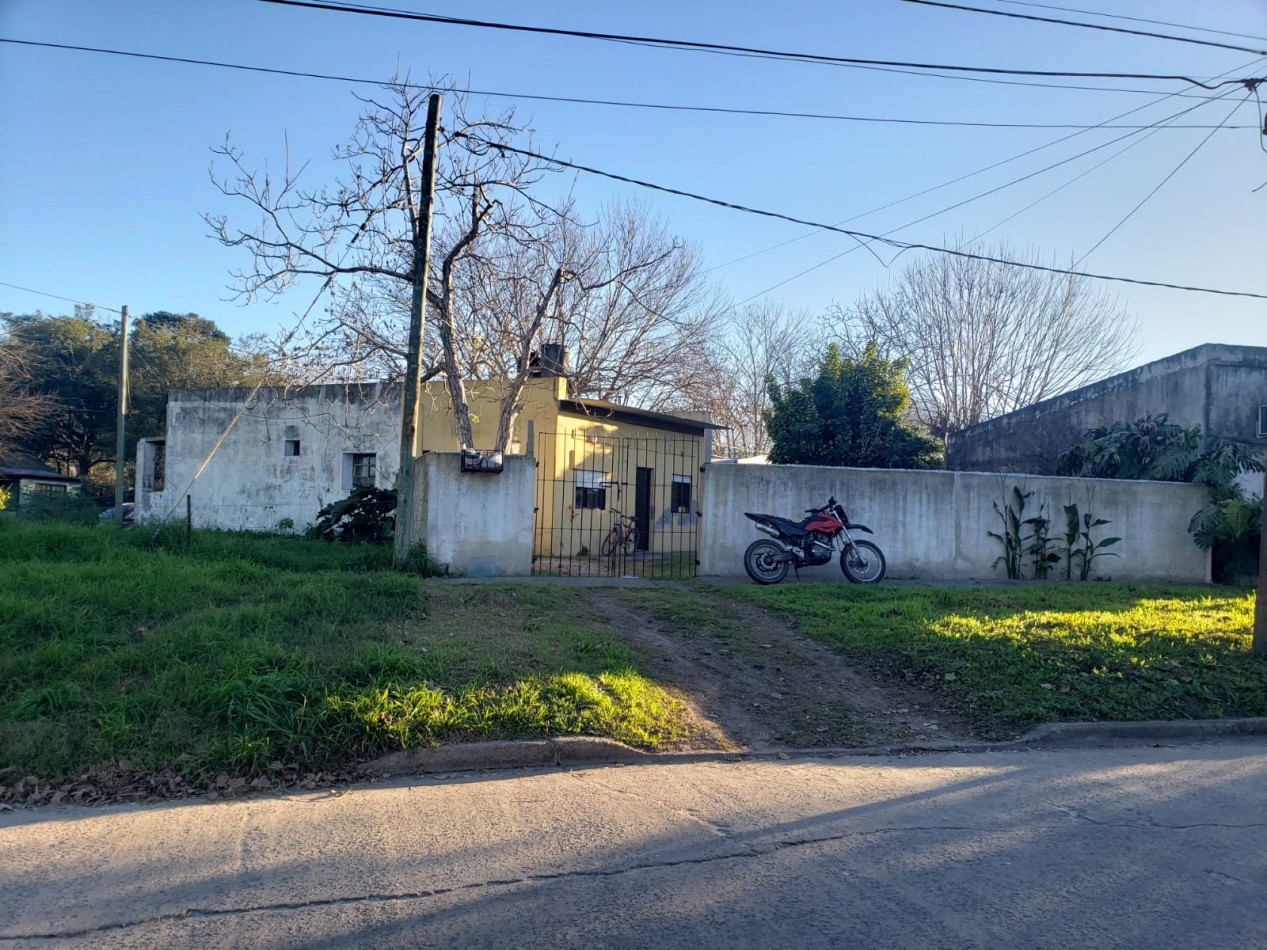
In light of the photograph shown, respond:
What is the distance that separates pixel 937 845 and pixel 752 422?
2905 cm

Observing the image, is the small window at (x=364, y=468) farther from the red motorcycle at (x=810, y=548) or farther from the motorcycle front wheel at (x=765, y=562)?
the motorcycle front wheel at (x=765, y=562)

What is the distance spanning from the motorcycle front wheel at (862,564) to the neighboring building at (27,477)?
25.7 meters

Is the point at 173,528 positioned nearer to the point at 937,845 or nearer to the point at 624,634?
the point at 624,634

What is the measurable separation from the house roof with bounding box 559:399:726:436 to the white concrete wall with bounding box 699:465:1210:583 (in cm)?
556

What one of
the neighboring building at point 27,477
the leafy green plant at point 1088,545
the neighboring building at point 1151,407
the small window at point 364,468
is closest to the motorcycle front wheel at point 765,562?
the leafy green plant at point 1088,545

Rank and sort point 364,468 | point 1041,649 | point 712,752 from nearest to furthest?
point 712,752
point 1041,649
point 364,468

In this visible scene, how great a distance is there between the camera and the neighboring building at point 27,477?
1169 inches

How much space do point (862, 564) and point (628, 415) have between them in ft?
27.6

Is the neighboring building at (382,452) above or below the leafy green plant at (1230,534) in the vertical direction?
above

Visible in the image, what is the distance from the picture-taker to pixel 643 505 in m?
20.1

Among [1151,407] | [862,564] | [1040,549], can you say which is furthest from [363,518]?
[1151,407]

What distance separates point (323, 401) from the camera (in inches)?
823

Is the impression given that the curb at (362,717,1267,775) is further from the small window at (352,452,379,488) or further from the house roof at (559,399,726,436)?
the small window at (352,452,379,488)

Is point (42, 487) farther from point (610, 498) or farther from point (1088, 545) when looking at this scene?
point (1088, 545)
